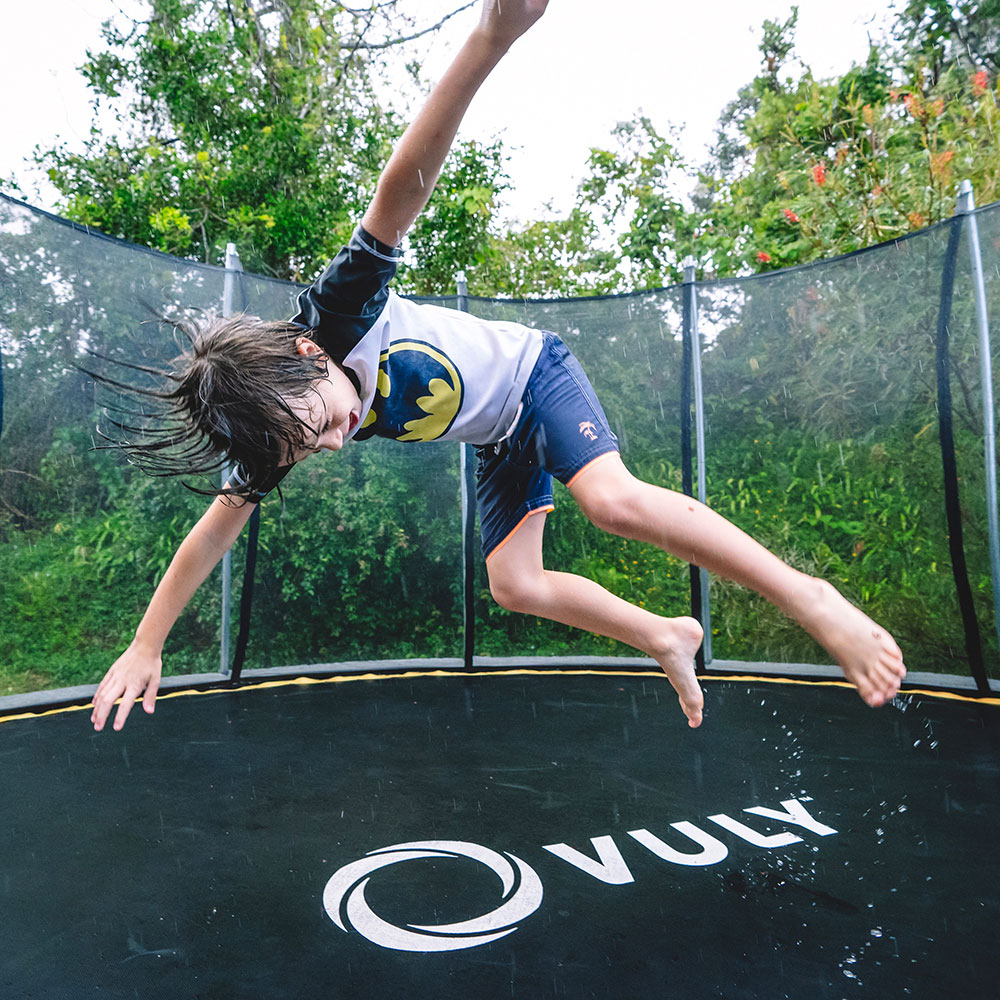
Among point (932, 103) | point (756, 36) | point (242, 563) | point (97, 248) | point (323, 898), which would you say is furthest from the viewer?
point (756, 36)

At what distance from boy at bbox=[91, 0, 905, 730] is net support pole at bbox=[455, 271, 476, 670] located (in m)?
1.65

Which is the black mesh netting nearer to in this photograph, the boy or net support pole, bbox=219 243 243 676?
net support pole, bbox=219 243 243 676

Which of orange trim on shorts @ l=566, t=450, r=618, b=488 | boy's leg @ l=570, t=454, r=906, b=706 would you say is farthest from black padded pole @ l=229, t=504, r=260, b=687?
boy's leg @ l=570, t=454, r=906, b=706

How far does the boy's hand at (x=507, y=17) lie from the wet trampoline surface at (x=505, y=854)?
1225mm

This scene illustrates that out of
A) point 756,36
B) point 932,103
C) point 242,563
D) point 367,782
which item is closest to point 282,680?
point 242,563

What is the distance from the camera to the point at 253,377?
1.17 metres

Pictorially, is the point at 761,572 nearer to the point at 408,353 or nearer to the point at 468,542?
the point at 408,353

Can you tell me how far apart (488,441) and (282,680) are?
1.97 meters

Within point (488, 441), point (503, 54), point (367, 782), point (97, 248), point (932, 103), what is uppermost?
point (932, 103)

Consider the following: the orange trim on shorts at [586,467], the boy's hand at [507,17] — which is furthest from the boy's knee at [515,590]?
the boy's hand at [507,17]

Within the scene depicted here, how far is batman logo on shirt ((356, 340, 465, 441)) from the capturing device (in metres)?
1.37

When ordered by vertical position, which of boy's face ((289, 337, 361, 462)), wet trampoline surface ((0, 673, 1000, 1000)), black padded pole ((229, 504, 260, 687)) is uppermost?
boy's face ((289, 337, 361, 462))

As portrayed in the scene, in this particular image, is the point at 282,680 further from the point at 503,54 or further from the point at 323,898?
the point at 503,54

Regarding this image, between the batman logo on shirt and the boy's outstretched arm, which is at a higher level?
the boy's outstretched arm
